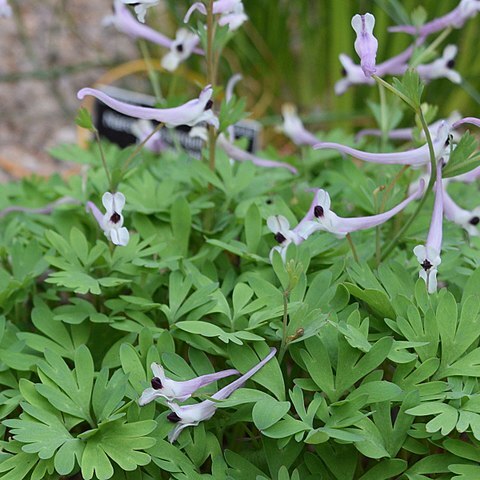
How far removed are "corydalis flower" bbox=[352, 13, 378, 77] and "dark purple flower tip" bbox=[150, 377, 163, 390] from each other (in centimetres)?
34

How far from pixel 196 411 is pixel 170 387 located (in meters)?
0.03

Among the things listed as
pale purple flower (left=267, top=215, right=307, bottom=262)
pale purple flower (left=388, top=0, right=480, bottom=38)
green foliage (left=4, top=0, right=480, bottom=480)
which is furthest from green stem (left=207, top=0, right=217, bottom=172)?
pale purple flower (left=388, top=0, right=480, bottom=38)

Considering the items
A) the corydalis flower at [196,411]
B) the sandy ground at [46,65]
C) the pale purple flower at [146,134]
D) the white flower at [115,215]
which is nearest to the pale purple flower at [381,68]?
the pale purple flower at [146,134]

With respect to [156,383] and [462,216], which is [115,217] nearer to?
[156,383]

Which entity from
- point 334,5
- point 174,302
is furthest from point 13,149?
point 174,302

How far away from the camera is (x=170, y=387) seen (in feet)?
2.17

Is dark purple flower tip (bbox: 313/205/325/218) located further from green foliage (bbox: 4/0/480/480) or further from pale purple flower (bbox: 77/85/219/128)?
pale purple flower (bbox: 77/85/219/128)

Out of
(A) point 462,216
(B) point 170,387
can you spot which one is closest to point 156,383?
(B) point 170,387

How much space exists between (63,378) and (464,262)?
0.47 m

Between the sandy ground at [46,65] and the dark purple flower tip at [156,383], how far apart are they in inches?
84.5

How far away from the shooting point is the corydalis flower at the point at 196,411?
0.66m

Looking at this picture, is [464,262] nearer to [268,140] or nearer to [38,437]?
[38,437]

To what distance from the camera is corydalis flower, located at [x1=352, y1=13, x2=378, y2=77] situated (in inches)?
27.0

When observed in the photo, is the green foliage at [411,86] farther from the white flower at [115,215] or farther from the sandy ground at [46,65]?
the sandy ground at [46,65]
